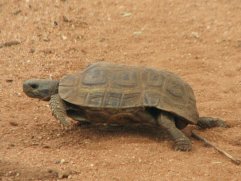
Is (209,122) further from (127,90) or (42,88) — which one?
(42,88)

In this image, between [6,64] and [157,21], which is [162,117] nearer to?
[6,64]

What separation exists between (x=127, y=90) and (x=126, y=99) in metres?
0.09

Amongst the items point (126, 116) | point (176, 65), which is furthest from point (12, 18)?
point (126, 116)

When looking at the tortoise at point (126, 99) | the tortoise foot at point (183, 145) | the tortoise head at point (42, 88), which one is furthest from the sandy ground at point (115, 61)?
the tortoise head at point (42, 88)

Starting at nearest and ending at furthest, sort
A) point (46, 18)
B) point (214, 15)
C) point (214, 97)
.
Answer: point (214, 97) < point (46, 18) < point (214, 15)

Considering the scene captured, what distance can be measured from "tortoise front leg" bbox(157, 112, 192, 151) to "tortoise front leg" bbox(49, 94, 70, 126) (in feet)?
2.85

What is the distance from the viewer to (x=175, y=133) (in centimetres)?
557

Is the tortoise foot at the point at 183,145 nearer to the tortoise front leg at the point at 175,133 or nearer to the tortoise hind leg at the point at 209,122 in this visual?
the tortoise front leg at the point at 175,133

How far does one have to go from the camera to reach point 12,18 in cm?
968

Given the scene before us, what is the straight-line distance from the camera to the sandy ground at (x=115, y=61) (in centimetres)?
509

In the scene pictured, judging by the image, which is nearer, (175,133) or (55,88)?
(175,133)

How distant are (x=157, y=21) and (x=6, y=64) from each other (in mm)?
→ 3170

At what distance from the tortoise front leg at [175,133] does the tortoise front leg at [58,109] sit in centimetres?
87

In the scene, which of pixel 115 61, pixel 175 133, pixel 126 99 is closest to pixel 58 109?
pixel 126 99
